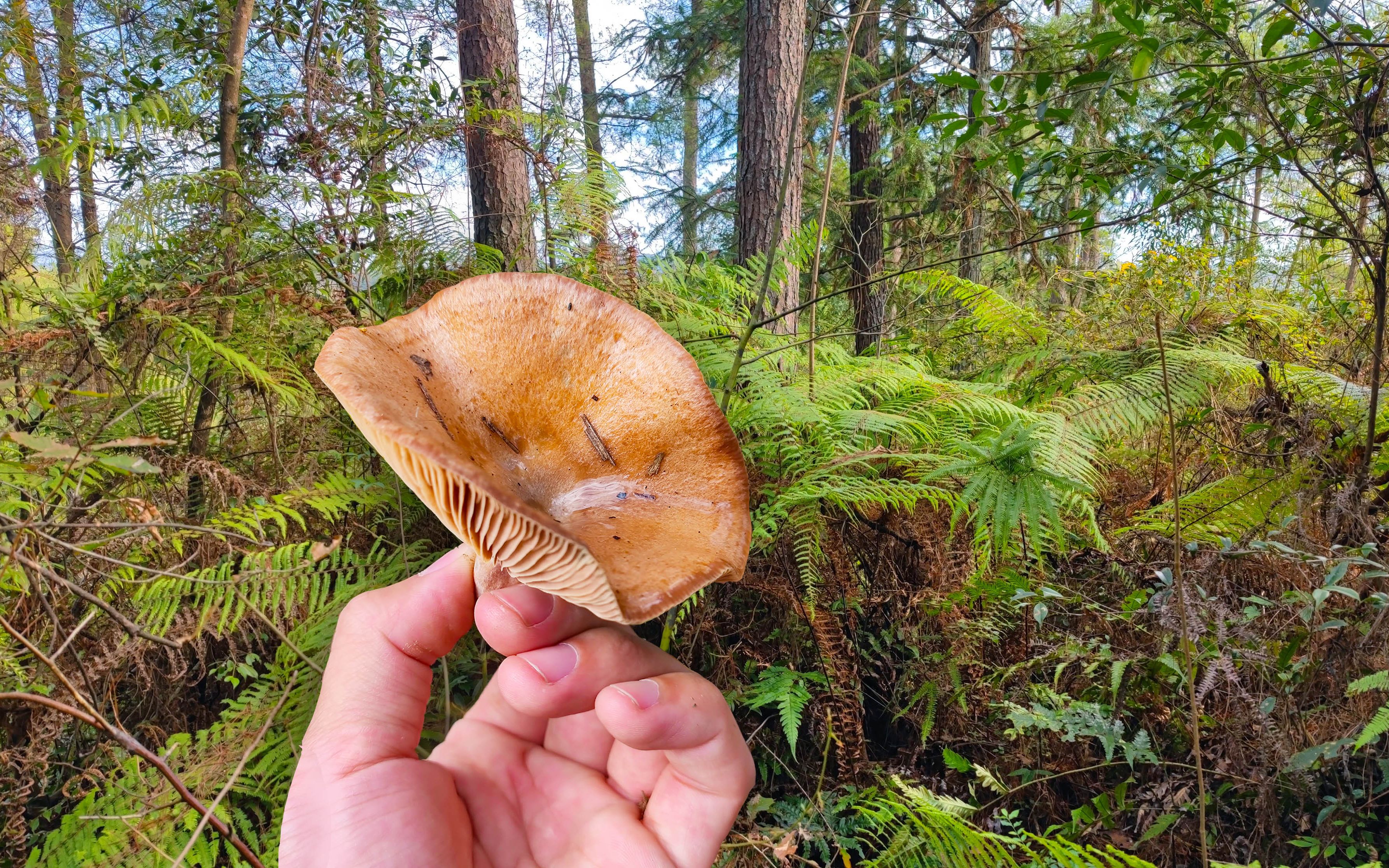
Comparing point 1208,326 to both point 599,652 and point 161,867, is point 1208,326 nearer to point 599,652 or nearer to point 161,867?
point 599,652

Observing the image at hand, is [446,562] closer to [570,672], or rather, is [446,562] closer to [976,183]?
[570,672]

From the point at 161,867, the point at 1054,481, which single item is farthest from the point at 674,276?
the point at 161,867

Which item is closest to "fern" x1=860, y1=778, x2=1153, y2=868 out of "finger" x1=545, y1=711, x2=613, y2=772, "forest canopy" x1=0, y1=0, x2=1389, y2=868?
"forest canopy" x1=0, y1=0, x2=1389, y2=868

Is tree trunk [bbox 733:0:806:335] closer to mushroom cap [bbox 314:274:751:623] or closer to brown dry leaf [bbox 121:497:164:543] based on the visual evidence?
mushroom cap [bbox 314:274:751:623]

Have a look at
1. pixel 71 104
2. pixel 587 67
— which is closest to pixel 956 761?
pixel 71 104

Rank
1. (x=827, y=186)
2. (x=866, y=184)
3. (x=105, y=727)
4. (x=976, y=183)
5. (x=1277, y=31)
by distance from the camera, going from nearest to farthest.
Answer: (x=105, y=727) < (x=1277, y=31) < (x=827, y=186) < (x=976, y=183) < (x=866, y=184)

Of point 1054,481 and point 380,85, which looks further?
point 380,85

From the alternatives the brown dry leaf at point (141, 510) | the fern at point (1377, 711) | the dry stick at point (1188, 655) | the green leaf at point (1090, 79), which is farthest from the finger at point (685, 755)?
the green leaf at point (1090, 79)
